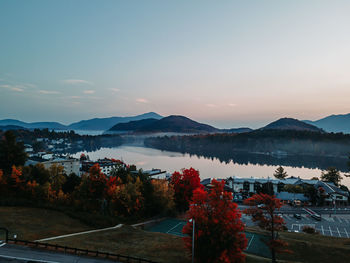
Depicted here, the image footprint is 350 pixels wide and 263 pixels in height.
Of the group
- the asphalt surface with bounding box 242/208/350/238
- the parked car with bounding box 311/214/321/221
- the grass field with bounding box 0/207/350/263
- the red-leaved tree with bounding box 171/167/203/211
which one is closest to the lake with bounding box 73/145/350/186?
the asphalt surface with bounding box 242/208/350/238

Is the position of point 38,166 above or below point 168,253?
above

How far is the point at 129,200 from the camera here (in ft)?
94.6

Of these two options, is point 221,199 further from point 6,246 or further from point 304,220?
point 304,220

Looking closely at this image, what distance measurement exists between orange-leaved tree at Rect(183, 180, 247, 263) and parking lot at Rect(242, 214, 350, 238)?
846 inches

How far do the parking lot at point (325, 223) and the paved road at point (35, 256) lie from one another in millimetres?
26170

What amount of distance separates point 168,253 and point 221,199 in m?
5.71

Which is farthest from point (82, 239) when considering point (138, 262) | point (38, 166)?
point (38, 166)

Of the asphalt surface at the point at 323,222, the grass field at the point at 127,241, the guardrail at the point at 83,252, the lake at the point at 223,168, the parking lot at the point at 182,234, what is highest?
the guardrail at the point at 83,252

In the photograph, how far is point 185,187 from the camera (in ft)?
119

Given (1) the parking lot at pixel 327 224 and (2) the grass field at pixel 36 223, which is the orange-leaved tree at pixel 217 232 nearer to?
(2) the grass field at pixel 36 223

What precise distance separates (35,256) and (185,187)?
2522 centimetres

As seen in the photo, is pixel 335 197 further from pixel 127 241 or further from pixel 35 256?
pixel 35 256

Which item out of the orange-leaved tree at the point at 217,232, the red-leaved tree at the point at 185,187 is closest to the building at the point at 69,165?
the red-leaved tree at the point at 185,187

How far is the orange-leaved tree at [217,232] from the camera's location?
45.0 ft
